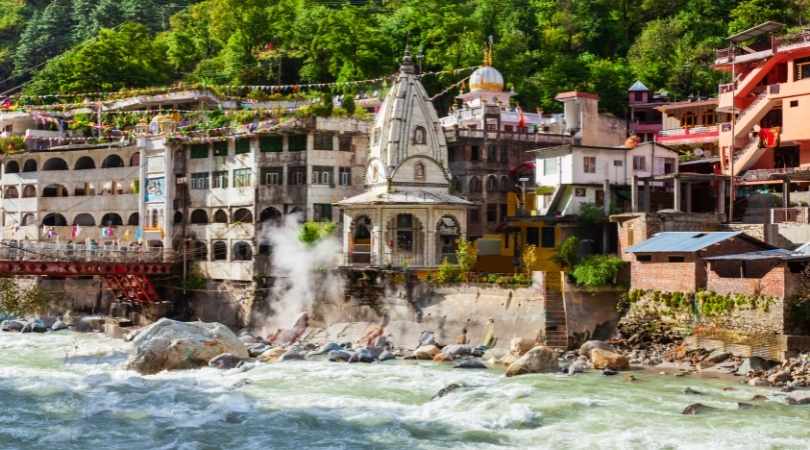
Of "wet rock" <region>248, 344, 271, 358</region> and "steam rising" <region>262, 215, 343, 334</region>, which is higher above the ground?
"steam rising" <region>262, 215, 343, 334</region>

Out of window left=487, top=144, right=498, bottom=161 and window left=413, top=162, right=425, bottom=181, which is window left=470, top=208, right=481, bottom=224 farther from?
window left=413, top=162, right=425, bottom=181

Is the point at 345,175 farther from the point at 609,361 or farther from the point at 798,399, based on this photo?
the point at 798,399

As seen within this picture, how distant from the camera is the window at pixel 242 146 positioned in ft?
221

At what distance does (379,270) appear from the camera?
5706 centimetres

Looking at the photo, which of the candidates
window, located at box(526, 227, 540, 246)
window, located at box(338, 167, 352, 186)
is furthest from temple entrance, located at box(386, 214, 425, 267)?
window, located at box(338, 167, 352, 186)

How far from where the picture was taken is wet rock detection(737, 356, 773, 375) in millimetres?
42594

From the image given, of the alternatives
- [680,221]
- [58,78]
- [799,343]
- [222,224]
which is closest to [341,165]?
[222,224]

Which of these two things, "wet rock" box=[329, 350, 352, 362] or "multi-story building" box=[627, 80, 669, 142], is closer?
"wet rock" box=[329, 350, 352, 362]

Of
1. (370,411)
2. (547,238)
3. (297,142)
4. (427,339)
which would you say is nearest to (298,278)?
(297,142)

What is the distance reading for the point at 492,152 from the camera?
68.5m

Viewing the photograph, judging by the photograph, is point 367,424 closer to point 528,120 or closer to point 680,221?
point 680,221

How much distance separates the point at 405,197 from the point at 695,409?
2611 cm

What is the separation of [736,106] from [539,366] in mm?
28132

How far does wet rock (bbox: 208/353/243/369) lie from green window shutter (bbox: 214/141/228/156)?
2382 cm
